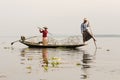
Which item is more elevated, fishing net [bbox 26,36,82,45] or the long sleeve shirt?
the long sleeve shirt

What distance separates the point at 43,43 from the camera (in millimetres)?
47031

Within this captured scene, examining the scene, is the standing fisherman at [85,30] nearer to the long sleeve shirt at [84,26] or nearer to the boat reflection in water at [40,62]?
the long sleeve shirt at [84,26]

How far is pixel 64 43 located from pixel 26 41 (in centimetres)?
514

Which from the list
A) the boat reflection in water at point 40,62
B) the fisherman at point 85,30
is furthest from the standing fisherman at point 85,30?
the boat reflection in water at point 40,62

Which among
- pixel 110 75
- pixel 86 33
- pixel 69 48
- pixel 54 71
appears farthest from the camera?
pixel 69 48

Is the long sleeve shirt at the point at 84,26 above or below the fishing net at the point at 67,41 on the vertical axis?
above

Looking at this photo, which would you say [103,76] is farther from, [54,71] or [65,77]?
[54,71]

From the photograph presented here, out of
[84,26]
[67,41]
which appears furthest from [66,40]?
[84,26]

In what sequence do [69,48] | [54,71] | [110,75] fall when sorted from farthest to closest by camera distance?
[69,48] < [54,71] < [110,75]

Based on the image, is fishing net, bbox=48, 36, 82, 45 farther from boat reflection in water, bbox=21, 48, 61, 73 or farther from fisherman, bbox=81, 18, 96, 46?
boat reflection in water, bbox=21, 48, 61, 73

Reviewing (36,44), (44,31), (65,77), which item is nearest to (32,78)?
(65,77)

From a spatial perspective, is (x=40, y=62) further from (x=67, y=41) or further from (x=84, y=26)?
(x=67, y=41)

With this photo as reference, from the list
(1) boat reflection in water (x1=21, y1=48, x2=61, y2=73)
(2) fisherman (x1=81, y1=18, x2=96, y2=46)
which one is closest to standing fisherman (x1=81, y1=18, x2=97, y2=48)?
(2) fisherman (x1=81, y1=18, x2=96, y2=46)

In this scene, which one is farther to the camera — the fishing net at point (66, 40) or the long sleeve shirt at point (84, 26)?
the fishing net at point (66, 40)
